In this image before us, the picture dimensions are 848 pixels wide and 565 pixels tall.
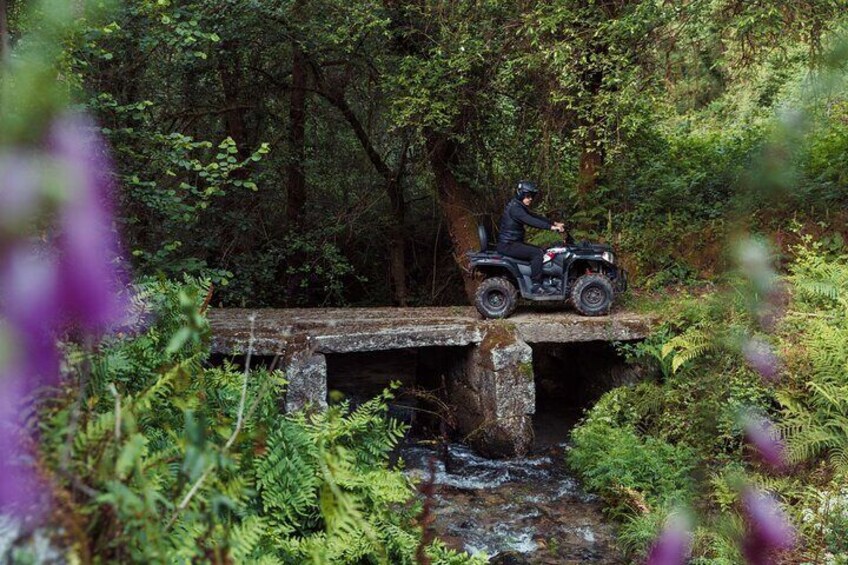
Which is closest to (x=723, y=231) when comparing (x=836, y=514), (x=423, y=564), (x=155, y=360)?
(x=836, y=514)

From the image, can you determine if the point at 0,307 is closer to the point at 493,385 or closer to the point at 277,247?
the point at 493,385

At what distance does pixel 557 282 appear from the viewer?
767 centimetres

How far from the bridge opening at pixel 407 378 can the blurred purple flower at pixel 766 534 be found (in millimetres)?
3641

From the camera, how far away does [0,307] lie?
1.77m

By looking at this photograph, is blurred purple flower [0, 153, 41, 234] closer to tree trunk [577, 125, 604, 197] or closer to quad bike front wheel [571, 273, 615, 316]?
quad bike front wheel [571, 273, 615, 316]

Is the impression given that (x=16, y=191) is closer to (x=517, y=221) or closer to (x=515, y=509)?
(x=515, y=509)

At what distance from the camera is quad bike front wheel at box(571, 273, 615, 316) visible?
24.9 feet

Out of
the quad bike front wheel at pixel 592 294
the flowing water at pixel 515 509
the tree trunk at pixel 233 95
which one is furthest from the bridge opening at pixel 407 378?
the tree trunk at pixel 233 95

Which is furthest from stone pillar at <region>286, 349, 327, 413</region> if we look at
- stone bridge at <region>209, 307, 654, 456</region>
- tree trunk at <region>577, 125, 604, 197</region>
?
tree trunk at <region>577, 125, 604, 197</region>

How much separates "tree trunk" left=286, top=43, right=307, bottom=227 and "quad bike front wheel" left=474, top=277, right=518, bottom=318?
5.09 m

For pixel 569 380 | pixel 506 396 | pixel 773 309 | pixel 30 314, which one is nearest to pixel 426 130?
pixel 569 380

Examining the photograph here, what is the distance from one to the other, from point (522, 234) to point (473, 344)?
1353 mm

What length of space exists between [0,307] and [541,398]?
8567 millimetres

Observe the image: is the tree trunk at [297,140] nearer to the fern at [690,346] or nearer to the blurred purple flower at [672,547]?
the fern at [690,346]
